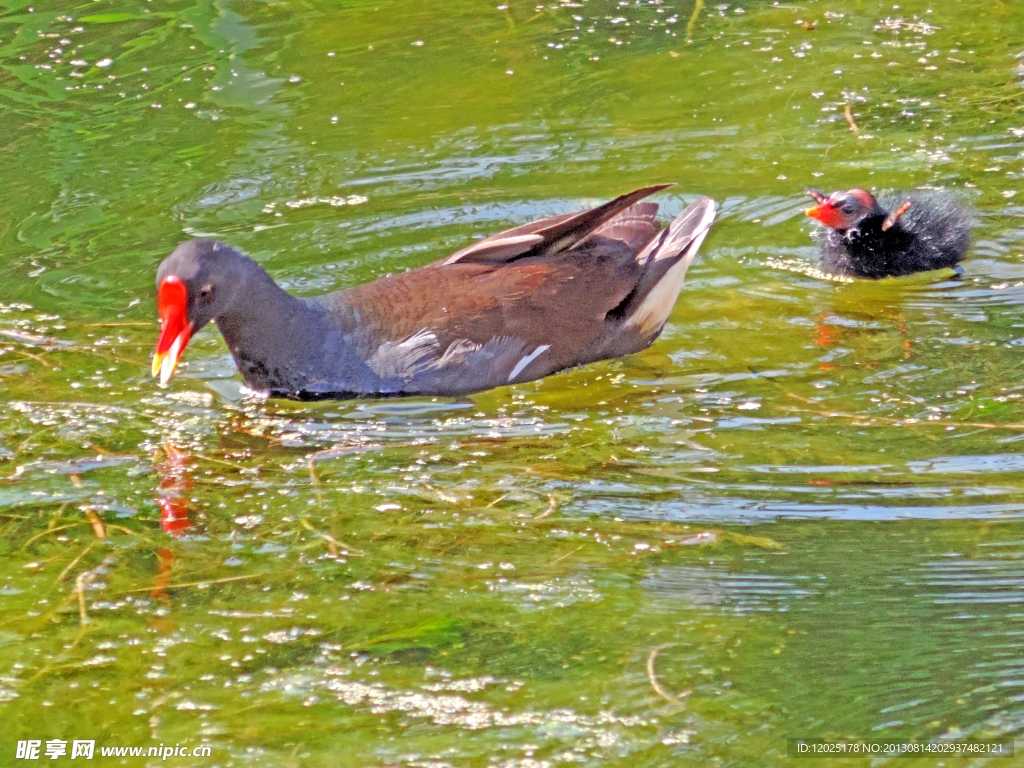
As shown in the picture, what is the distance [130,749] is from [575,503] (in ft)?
4.25

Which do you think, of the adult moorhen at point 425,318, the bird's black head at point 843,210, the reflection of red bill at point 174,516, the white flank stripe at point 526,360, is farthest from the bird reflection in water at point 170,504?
the bird's black head at point 843,210

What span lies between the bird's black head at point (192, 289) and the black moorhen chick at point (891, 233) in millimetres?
2172

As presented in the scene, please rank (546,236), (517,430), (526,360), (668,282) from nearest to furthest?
(517,430) → (526,360) → (546,236) → (668,282)

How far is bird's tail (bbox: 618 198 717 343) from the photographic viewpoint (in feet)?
14.3

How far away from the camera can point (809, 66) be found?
6.39 meters

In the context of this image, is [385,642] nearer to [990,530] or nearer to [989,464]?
[990,530]

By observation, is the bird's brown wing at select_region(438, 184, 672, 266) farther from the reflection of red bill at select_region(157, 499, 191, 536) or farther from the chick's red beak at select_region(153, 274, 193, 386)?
the reflection of red bill at select_region(157, 499, 191, 536)

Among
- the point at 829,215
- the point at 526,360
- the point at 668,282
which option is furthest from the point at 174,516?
the point at 829,215

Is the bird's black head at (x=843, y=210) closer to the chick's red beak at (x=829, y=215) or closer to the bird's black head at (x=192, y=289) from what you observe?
the chick's red beak at (x=829, y=215)

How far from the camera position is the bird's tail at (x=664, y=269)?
14.3ft

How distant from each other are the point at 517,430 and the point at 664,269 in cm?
100

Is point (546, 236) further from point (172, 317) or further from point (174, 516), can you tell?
point (174, 516)

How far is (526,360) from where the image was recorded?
13.5 ft

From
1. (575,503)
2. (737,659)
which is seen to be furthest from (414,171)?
(737,659)
